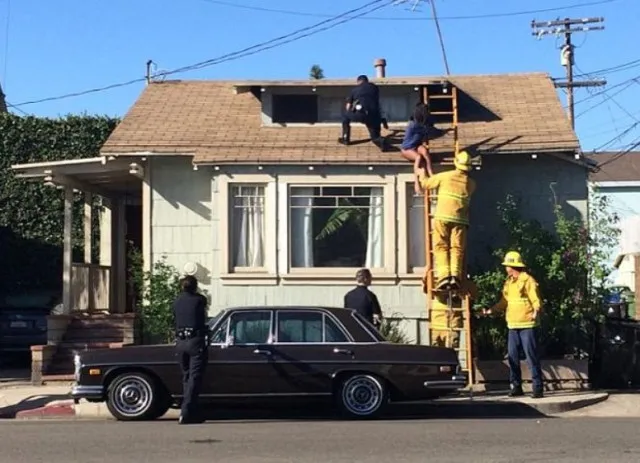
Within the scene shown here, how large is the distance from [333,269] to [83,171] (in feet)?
15.1

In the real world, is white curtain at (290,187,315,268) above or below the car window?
above

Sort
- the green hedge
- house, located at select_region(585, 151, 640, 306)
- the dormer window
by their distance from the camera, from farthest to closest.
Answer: house, located at select_region(585, 151, 640, 306), the green hedge, the dormer window

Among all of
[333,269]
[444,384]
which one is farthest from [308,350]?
[333,269]

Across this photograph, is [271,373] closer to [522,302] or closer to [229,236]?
[522,302]

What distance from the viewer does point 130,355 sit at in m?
11.3

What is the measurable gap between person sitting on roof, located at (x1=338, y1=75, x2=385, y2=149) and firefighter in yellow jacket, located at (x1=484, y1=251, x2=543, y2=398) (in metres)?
3.45

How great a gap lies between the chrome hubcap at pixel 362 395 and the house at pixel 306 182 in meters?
4.16

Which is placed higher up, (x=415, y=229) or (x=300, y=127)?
(x=300, y=127)

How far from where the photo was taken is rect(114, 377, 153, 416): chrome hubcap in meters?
11.3

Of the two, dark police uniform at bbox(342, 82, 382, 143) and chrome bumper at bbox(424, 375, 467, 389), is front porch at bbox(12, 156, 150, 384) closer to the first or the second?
dark police uniform at bbox(342, 82, 382, 143)

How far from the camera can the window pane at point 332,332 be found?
11.5m

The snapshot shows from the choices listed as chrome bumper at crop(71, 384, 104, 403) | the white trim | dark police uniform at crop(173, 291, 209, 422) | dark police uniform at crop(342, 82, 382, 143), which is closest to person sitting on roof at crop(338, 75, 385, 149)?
dark police uniform at crop(342, 82, 382, 143)

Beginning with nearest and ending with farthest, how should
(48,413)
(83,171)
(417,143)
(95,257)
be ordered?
(48,413) < (417,143) < (83,171) < (95,257)

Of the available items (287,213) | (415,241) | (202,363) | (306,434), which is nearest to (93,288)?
(287,213)
